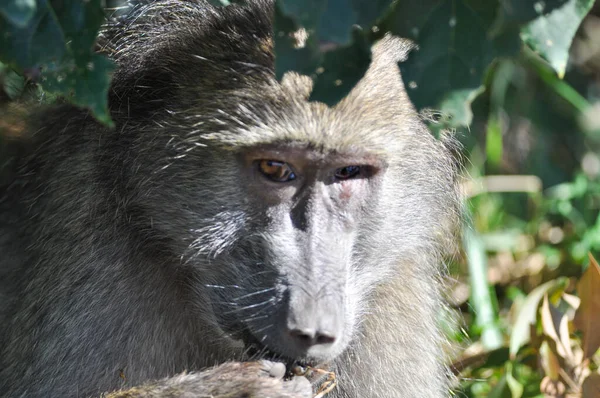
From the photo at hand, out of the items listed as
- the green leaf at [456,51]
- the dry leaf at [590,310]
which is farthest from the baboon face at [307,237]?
the dry leaf at [590,310]

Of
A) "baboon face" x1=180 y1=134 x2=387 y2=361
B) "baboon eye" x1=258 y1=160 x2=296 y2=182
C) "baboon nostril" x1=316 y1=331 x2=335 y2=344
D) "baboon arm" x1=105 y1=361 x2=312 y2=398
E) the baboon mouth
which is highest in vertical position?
"baboon eye" x1=258 y1=160 x2=296 y2=182

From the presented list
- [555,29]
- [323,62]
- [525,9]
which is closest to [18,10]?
[323,62]

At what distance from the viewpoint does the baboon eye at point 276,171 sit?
9.83 ft

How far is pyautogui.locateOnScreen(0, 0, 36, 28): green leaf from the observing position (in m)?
2.23

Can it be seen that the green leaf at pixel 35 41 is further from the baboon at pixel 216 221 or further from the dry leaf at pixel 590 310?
the dry leaf at pixel 590 310

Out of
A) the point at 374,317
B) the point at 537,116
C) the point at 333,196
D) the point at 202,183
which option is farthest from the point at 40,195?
the point at 537,116

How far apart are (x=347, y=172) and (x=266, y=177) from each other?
0.30 metres

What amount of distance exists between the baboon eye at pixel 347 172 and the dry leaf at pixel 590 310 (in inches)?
51.3

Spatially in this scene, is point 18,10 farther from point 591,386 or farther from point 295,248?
point 591,386

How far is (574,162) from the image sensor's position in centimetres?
562

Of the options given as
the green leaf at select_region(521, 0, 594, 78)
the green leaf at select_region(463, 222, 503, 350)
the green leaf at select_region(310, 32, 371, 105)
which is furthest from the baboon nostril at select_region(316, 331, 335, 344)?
the green leaf at select_region(463, 222, 503, 350)

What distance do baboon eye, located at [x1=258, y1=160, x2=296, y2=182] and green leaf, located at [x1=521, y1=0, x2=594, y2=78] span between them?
909mm

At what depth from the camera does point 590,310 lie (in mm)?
3885

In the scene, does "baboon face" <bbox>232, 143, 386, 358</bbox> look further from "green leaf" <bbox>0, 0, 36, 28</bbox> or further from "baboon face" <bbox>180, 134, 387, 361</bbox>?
"green leaf" <bbox>0, 0, 36, 28</bbox>
